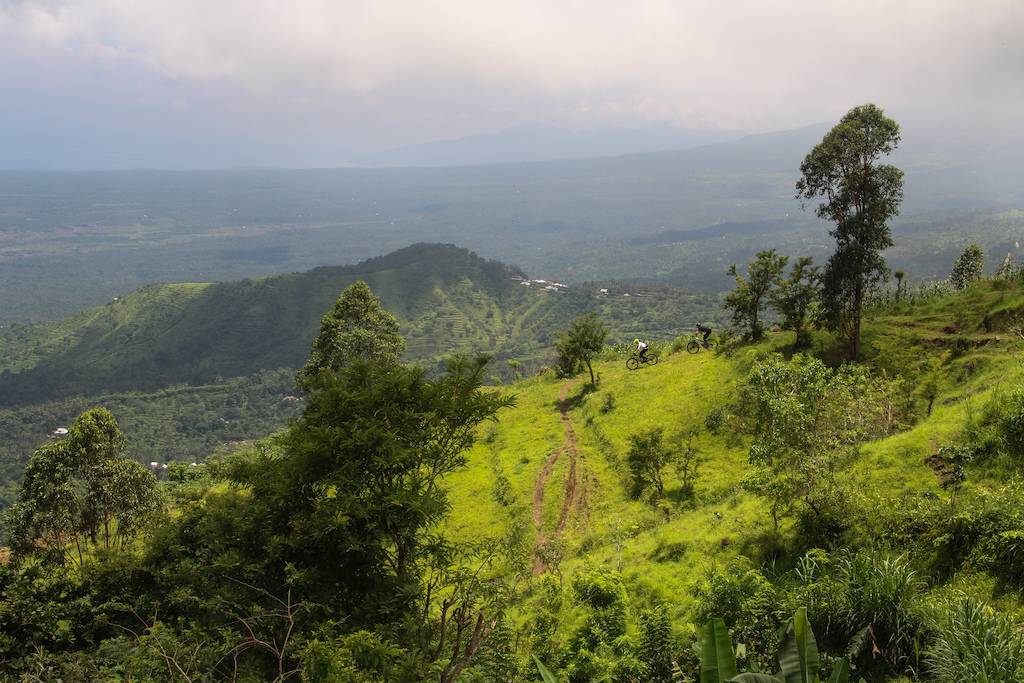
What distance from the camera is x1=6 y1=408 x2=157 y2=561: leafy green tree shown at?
465 inches

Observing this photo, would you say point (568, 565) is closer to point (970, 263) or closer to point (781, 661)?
point (781, 661)

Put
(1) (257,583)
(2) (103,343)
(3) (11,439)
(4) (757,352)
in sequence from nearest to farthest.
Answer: (1) (257,583) < (4) (757,352) < (3) (11,439) < (2) (103,343)

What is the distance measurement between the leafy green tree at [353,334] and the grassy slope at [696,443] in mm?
7407

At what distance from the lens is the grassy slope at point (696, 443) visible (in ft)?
32.1

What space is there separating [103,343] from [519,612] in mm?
155403

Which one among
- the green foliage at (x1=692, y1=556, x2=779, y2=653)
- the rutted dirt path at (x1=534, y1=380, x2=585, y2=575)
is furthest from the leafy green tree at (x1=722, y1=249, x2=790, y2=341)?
the green foliage at (x1=692, y1=556, x2=779, y2=653)

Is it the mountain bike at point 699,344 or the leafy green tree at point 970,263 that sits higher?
the leafy green tree at point 970,263

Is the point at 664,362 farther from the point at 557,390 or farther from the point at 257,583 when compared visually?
the point at 257,583

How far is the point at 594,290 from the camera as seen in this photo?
470 ft

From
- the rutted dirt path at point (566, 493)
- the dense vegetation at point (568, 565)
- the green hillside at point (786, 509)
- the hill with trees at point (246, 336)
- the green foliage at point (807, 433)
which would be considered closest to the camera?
the dense vegetation at point (568, 565)

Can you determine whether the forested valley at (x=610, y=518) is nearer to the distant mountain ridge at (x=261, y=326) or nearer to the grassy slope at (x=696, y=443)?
the grassy slope at (x=696, y=443)

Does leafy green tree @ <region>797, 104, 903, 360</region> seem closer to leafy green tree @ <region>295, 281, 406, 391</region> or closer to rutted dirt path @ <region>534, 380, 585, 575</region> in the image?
rutted dirt path @ <region>534, 380, 585, 575</region>

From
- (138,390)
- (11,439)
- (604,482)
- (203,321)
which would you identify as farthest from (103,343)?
(604,482)

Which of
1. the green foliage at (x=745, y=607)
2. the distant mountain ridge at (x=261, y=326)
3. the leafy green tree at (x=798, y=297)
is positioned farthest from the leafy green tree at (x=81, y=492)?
the distant mountain ridge at (x=261, y=326)
